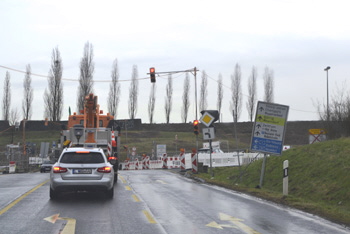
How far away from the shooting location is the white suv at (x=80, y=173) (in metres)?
13.9

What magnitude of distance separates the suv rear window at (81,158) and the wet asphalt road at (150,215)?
1.14 metres

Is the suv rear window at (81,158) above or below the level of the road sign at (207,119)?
below

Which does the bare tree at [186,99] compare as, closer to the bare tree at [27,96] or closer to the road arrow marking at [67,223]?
the bare tree at [27,96]

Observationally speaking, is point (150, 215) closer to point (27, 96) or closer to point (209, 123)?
point (209, 123)

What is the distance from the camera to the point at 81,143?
23.2 m

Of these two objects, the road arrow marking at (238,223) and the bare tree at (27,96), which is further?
the bare tree at (27,96)

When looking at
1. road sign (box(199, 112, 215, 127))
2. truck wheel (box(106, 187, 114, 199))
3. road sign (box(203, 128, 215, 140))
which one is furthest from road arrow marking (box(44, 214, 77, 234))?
road sign (box(199, 112, 215, 127))

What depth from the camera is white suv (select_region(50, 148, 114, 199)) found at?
13875 millimetres

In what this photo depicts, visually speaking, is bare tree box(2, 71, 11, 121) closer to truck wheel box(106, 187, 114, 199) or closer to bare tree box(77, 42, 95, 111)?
bare tree box(77, 42, 95, 111)

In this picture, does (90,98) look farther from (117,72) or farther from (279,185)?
(117,72)

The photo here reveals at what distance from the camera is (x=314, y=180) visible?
18031mm

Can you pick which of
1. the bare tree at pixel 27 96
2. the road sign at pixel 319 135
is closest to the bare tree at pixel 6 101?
the bare tree at pixel 27 96

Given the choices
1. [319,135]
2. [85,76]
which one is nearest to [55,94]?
[85,76]

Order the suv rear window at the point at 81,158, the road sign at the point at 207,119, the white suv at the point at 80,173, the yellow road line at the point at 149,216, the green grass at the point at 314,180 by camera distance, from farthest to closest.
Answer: the road sign at the point at 207,119 → the suv rear window at the point at 81,158 → the white suv at the point at 80,173 → the green grass at the point at 314,180 → the yellow road line at the point at 149,216
